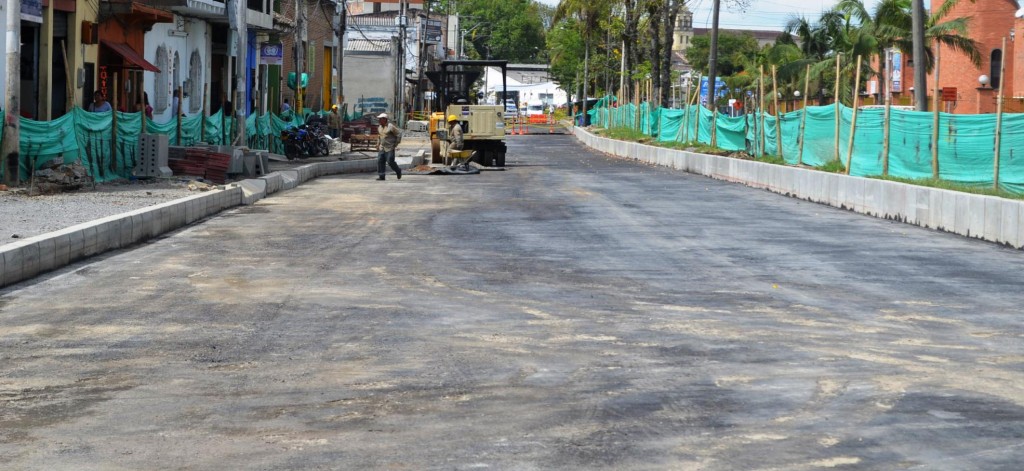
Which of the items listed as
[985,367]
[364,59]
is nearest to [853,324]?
[985,367]

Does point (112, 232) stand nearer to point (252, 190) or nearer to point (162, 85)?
point (252, 190)

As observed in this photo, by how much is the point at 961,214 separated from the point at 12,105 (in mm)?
14487

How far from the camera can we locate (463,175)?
35.9m

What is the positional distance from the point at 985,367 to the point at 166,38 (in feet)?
118

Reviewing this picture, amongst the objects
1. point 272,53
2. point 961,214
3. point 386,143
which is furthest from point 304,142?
point 961,214

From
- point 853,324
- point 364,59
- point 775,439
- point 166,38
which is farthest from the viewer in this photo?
point 364,59

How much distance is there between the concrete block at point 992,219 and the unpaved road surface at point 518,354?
62 cm

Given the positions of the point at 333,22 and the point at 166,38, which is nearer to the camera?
the point at 166,38

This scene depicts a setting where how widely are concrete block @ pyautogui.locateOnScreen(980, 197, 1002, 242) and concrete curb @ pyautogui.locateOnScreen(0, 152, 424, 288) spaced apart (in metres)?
11.2

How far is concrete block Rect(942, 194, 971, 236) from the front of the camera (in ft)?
63.6

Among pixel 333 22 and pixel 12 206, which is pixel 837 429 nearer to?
pixel 12 206

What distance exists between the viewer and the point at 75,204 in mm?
19844

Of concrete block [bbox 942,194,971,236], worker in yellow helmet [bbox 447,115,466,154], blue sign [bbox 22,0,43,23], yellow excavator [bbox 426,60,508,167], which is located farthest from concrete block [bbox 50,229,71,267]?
yellow excavator [bbox 426,60,508,167]

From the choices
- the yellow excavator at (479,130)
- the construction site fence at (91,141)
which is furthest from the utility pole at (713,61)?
the construction site fence at (91,141)
